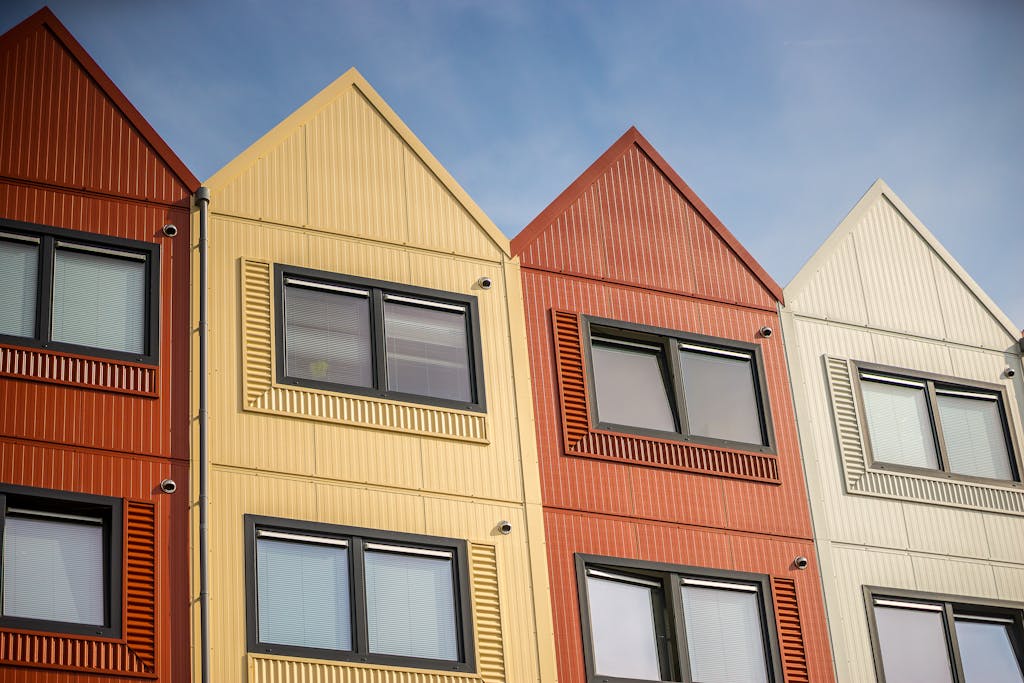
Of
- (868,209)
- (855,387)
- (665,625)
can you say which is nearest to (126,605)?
(665,625)

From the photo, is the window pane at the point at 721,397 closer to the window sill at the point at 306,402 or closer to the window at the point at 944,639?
the window at the point at 944,639

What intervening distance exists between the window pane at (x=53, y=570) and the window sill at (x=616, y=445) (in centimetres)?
740

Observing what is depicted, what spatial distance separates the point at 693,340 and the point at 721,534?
3424mm

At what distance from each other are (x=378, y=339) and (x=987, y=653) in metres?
11.2

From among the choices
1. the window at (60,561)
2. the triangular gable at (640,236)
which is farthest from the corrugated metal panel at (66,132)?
the triangular gable at (640,236)

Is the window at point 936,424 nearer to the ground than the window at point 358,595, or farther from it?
farther from it

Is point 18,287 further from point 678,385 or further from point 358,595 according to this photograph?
point 678,385

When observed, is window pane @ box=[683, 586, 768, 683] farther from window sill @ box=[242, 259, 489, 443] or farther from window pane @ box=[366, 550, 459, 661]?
window sill @ box=[242, 259, 489, 443]

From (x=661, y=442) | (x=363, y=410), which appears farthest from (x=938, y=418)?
(x=363, y=410)

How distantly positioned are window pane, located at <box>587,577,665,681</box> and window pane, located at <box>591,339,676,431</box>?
2.77 meters

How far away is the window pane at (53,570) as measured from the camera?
19.9 metres

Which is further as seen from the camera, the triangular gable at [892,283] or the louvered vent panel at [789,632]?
the triangular gable at [892,283]

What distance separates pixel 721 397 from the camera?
26.2 metres

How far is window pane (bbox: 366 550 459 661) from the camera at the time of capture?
21688 mm
